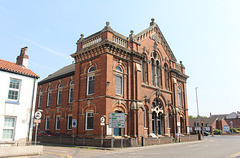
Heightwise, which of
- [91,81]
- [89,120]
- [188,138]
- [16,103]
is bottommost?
[188,138]

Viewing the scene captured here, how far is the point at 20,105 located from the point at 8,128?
5.89 ft

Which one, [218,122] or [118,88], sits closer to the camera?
[118,88]

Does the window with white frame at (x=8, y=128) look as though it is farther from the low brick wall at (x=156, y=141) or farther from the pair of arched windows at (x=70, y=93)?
the pair of arched windows at (x=70, y=93)

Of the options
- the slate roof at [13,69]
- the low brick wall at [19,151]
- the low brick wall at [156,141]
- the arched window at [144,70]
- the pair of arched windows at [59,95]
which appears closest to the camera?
the low brick wall at [19,151]

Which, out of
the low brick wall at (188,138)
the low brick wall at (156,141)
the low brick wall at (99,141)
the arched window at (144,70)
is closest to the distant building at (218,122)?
the low brick wall at (188,138)

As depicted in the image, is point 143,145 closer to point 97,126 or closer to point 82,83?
point 97,126

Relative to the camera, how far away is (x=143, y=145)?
21281 millimetres

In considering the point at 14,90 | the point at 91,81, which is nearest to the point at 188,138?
the point at 91,81

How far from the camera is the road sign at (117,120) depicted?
62.6 feet

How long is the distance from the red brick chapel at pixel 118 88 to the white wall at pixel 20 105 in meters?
8.00

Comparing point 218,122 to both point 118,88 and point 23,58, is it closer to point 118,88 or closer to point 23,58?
point 118,88

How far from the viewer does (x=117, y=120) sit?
19297 millimetres

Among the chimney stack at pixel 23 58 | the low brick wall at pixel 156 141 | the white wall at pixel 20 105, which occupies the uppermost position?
the chimney stack at pixel 23 58

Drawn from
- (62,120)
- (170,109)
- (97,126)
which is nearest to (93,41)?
(97,126)
